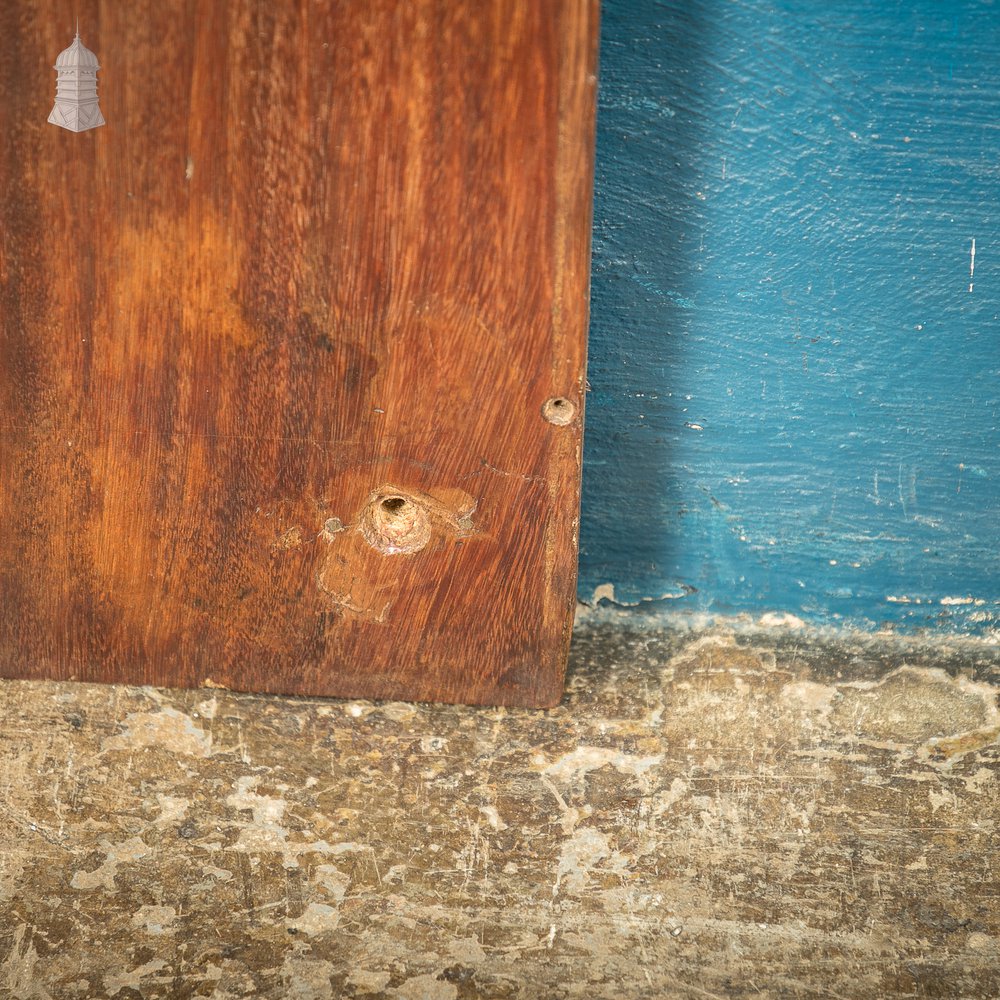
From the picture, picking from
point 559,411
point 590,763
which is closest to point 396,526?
point 559,411

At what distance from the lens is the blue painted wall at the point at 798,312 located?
2.98 feet

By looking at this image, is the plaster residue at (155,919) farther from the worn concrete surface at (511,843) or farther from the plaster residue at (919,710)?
the plaster residue at (919,710)

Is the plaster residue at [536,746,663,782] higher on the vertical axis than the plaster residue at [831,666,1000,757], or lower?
lower

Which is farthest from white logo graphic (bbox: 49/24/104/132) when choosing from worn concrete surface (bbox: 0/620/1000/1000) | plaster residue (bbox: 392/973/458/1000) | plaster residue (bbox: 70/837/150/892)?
plaster residue (bbox: 392/973/458/1000)

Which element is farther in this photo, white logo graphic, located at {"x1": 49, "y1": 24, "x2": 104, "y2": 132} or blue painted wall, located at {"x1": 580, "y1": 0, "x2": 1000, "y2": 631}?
blue painted wall, located at {"x1": 580, "y1": 0, "x2": 1000, "y2": 631}

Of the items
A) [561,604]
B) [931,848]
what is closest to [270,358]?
[561,604]

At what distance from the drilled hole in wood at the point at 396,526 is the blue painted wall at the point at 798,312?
249mm

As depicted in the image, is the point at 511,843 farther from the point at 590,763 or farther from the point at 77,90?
the point at 77,90

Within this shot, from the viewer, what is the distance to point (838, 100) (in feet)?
2.99

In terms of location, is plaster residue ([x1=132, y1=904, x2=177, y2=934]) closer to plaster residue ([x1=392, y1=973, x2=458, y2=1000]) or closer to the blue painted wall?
plaster residue ([x1=392, y1=973, x2=458, y2=1000])

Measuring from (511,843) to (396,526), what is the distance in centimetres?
38

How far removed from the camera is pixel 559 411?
2.77 feet

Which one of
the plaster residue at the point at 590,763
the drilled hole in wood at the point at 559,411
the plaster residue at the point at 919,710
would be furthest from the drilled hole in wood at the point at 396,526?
the plaster residue at the point at 919,710

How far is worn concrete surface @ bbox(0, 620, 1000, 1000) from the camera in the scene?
890mm
